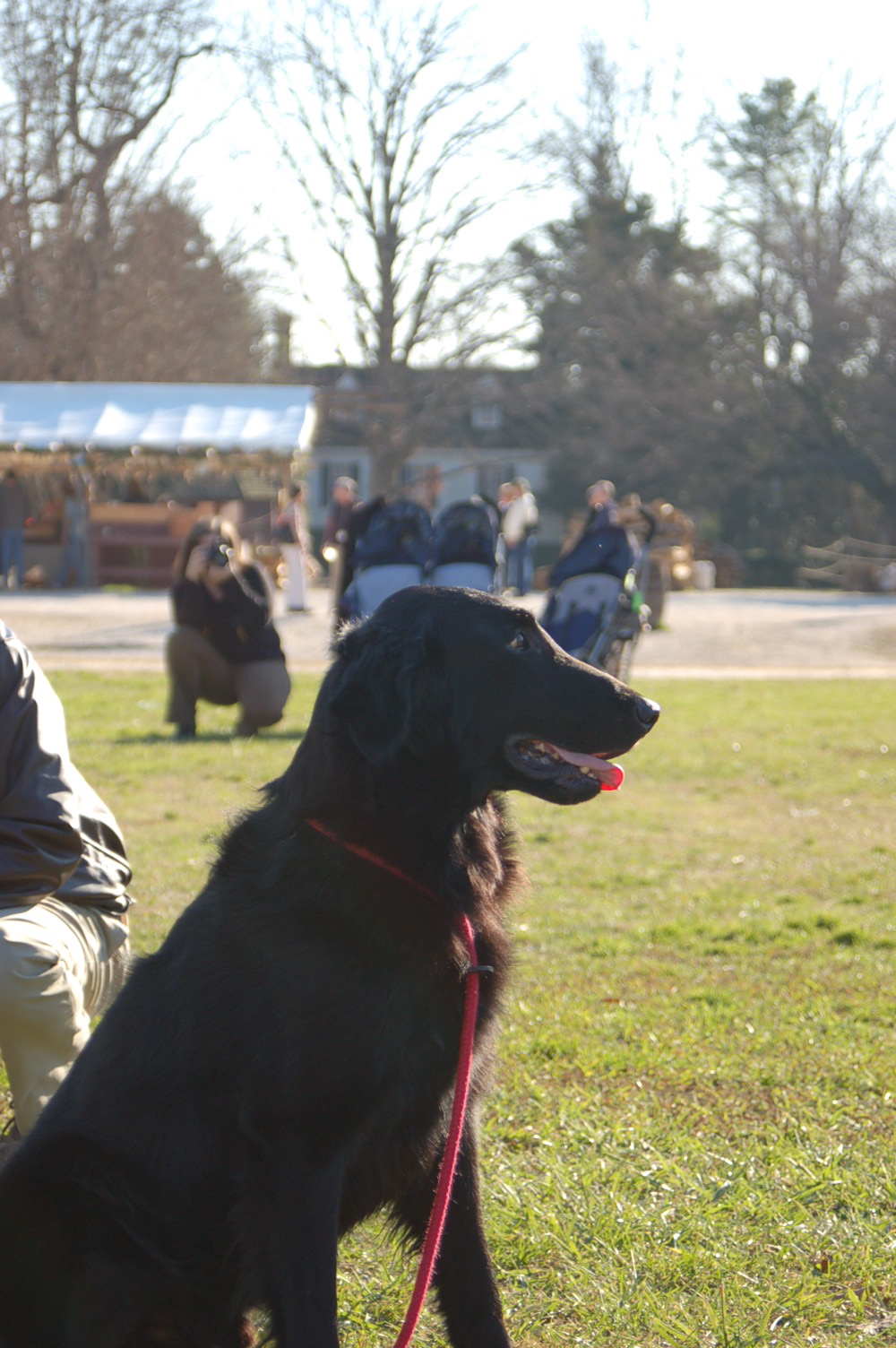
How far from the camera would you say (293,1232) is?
86.7 inches

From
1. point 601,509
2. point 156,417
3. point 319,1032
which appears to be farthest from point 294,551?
point 319,1032

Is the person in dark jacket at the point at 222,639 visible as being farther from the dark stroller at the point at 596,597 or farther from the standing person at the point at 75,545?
the standing person at the point at 75,545

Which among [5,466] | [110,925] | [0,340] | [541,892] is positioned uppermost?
[0,340]

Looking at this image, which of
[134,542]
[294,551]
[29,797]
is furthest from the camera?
[134,542]

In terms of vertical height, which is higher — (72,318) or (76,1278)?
(72,318)

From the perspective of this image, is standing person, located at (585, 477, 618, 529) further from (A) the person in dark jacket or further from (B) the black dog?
(B) the black dog

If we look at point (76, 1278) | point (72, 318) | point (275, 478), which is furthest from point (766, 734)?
point (72, 318)

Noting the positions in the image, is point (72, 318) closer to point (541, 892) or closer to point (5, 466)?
point (5, 466)

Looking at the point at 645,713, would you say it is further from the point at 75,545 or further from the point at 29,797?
the point at 75,545

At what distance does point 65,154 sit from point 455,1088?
3356cm

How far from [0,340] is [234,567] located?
84.8 ft

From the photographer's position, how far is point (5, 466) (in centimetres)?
2603

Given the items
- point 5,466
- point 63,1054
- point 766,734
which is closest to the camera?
point 63,1054

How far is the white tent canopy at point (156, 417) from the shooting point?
23.4 metres
